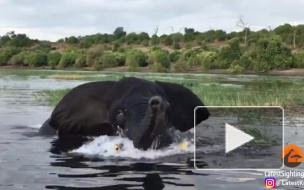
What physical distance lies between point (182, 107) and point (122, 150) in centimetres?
125

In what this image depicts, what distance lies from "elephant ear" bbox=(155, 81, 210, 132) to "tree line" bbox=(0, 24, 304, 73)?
48.7 m

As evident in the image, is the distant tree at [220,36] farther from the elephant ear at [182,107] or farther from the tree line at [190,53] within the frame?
Result: the elephant ear at [182,107]

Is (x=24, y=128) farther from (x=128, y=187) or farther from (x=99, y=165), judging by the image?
(x=128, y=187)

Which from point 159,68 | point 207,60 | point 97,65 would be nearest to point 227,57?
point 207,60

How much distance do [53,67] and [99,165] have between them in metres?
69.0

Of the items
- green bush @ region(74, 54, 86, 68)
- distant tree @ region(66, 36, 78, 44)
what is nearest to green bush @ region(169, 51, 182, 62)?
green bush @ region(74, 54, 86, 68)

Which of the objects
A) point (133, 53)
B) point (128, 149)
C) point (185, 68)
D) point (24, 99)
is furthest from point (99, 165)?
point (133, 53)

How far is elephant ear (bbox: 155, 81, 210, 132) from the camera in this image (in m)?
9.18

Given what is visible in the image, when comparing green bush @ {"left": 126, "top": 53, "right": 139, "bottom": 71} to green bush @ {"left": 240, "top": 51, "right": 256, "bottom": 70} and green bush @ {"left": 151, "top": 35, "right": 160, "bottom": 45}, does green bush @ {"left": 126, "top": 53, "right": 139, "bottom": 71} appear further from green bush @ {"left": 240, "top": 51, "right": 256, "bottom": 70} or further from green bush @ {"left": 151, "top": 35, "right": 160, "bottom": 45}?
green bush @ {"left": 151, "top": 35, "right": 160, "bottom": 45}

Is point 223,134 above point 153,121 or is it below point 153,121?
below

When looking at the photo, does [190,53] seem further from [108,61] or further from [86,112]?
[86,112]

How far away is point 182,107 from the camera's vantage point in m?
9.38

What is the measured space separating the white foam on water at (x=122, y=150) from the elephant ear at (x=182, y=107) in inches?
14.3

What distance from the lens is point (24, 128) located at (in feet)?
40.4
